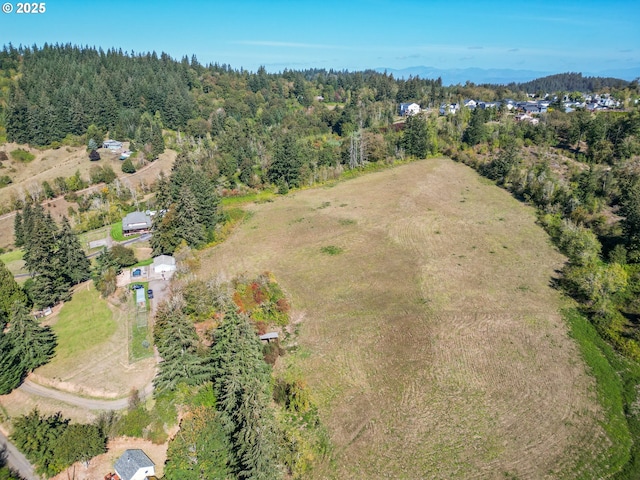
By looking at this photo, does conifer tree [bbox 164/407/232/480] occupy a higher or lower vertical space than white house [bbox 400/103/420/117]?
lower

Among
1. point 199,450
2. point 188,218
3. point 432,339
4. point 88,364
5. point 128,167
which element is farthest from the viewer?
point 128,167

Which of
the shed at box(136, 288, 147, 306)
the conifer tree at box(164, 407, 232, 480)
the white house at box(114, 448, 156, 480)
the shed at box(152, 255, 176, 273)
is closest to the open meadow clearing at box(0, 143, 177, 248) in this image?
the shed at box(152, 255, 176, 273)

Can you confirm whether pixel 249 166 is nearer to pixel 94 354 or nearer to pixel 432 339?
pixel 94 354

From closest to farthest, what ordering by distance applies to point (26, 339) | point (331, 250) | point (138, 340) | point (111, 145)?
point (26, 339), point (138, 340), point (331, 250), point (111, 145)

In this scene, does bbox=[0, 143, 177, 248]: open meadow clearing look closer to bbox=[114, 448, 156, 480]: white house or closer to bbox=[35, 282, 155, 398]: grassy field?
bbox=[35, 282, 155, 398]: grassy field

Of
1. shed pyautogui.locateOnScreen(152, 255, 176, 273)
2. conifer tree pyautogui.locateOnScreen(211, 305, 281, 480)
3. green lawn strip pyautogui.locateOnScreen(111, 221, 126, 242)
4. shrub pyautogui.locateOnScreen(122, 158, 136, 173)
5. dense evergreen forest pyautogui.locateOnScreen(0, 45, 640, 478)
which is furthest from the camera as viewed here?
shrub pyautogui.locateOnScreen(122, 158, 136, 173)

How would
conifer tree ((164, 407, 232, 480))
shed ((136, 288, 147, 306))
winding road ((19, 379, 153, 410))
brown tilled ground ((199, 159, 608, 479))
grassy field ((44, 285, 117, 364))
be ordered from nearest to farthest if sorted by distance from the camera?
conifer tree ((164, 407, 232, 480)) < brown tilled ground ((199, 159, 608, 479)) < winding road ((19, 379, 153, 410)) < grassy field ((44, 285, 117, 364)) < shed ((136, 288, 147, 306))

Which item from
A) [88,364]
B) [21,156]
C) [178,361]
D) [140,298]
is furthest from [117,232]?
[21,156]
